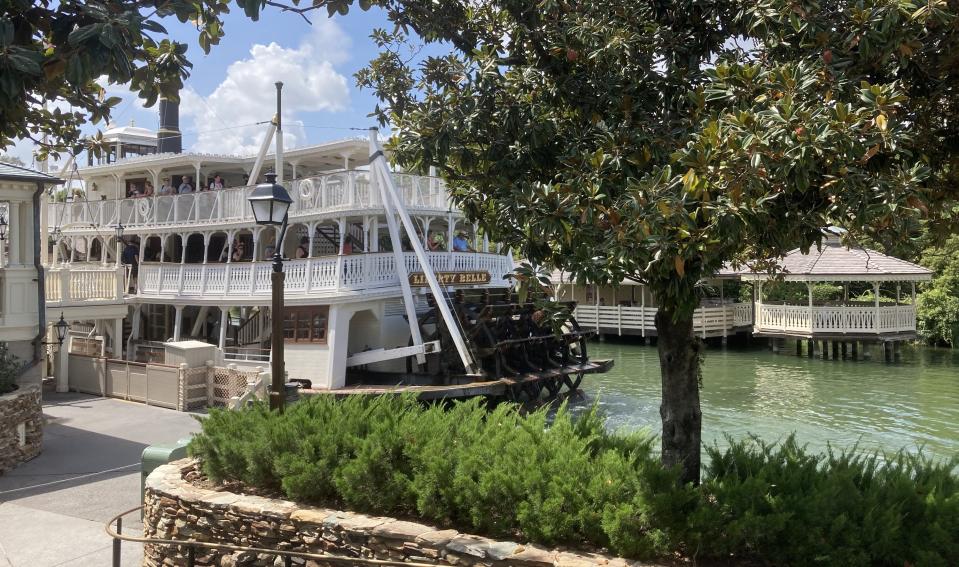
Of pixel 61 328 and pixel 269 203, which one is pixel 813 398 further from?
pixel 61 328

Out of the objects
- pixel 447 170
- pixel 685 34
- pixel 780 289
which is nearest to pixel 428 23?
pixel 447 170

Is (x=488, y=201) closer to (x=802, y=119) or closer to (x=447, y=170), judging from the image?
(x=447, y=170)

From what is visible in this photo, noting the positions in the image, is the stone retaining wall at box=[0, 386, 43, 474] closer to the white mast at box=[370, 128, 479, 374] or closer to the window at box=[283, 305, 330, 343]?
the window at box=[283, 305, 330, 343]

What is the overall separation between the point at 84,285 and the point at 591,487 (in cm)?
1700

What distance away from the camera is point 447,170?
6.72 metres

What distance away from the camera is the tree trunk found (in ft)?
19.6

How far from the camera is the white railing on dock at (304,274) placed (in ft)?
54.8

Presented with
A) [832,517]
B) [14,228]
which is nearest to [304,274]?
[14,228]

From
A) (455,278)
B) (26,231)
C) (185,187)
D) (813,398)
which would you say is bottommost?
(813,398)

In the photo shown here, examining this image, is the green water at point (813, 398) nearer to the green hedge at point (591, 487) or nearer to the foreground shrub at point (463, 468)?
the green hedge at point (591, 487)

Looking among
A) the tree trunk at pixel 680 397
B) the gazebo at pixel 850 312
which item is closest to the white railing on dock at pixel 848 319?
the gazebo at pixel 850 312

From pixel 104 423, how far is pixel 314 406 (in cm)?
836

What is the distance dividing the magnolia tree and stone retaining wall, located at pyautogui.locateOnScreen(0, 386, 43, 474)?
726 cm

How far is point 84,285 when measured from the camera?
18250 mm
